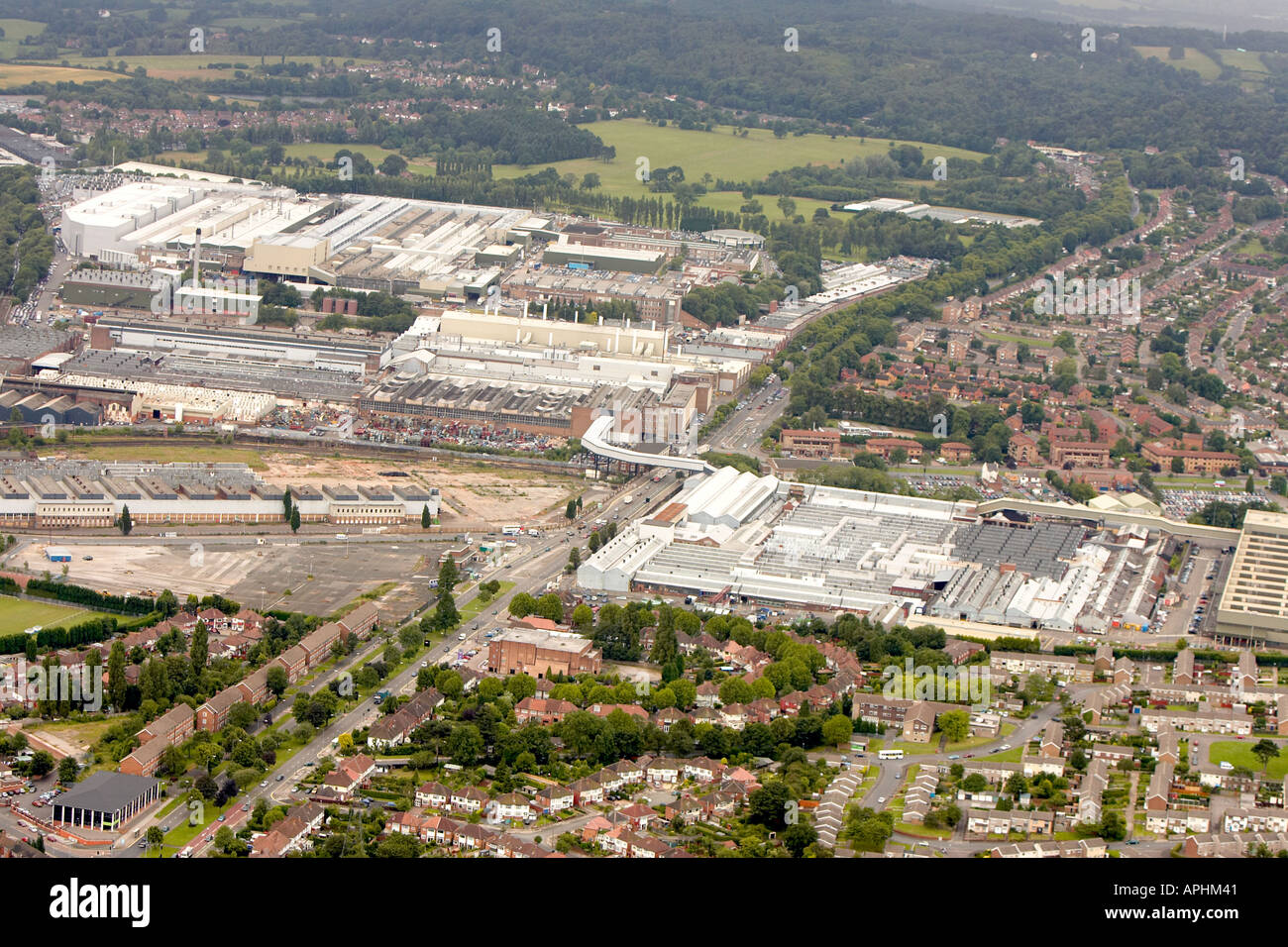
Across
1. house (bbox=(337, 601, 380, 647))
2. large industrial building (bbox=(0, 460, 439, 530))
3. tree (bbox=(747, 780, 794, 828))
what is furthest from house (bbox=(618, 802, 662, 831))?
large industrial building (bbox=(0, 460, 439, 530))

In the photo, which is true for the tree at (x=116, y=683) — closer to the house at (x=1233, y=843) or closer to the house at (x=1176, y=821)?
the house at (x=1176, y=821)

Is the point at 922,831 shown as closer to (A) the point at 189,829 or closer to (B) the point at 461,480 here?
(A) the point at 189,829

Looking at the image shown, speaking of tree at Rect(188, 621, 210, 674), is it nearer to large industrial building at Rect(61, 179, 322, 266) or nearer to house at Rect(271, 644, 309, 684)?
house at Rect(271, 644, 309, 684)

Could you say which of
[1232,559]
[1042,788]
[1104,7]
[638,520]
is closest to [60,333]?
[638,520]

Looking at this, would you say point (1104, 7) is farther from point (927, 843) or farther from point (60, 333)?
point (927, 843)
